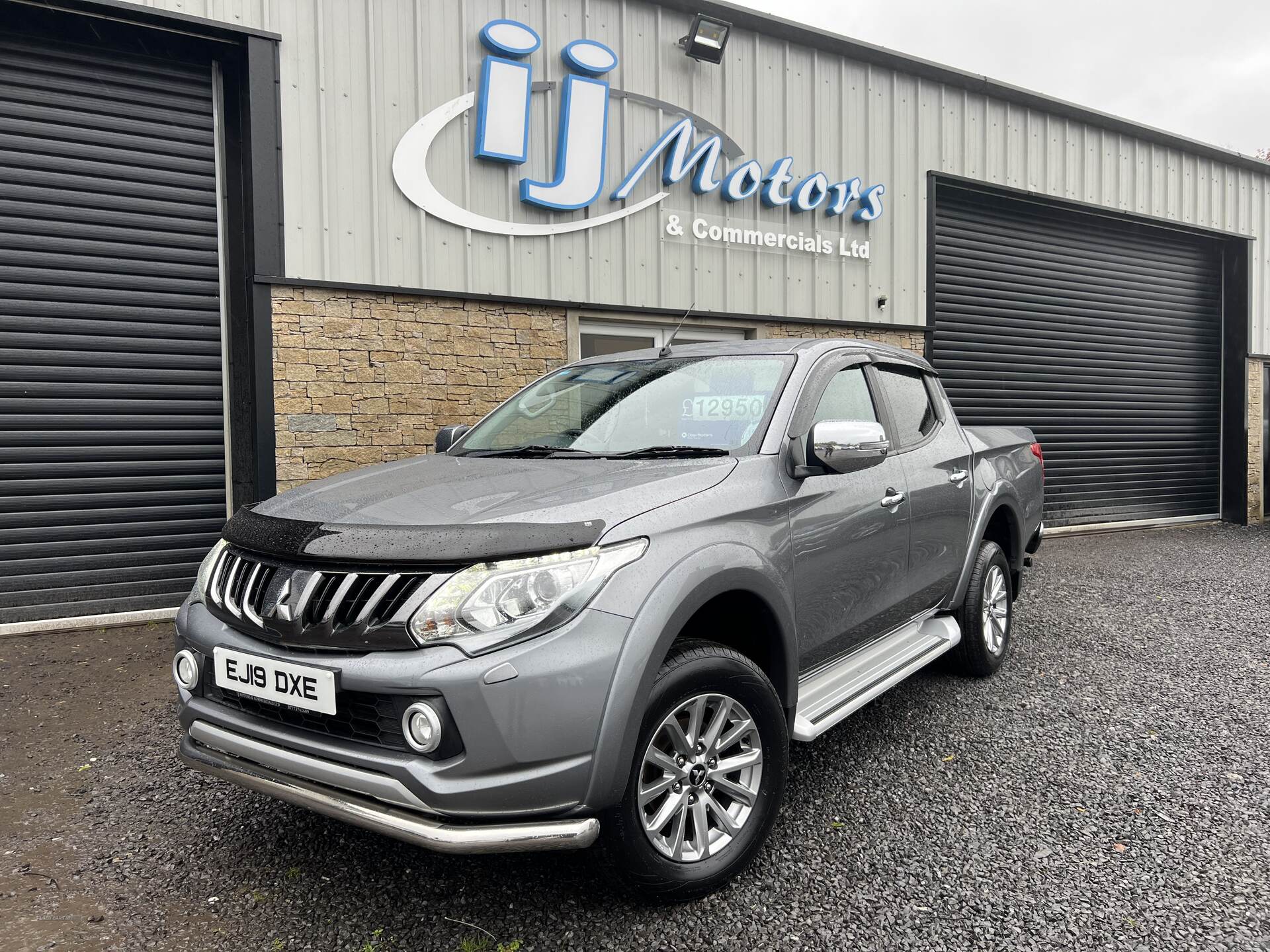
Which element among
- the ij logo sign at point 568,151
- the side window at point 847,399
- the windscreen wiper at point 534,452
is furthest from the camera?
the ij logo sign at point 568,151

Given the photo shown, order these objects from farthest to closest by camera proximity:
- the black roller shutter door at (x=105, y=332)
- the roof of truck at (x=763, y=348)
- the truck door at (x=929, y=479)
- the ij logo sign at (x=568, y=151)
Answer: the ij logo sign at (x=568, y=151) → the black roller shutter door at (x=105, y=332) → the truck door at (x=929, y=479) → the roof of truck at (x=763, y=348)

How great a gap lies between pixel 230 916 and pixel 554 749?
1225 millimetres

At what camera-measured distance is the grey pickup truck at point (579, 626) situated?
1935 mm

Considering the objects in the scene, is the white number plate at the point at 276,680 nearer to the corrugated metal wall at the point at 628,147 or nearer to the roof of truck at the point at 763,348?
the roof of truck at the point at 763,348

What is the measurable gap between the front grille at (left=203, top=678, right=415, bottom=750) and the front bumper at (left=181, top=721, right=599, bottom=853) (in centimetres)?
9

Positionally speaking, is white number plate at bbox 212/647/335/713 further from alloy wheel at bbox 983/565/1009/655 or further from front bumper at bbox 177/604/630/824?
alloy wheel at bbox 983/565/1009/655

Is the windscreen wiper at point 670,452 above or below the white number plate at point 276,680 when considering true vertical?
above

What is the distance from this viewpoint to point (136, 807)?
9.97ft

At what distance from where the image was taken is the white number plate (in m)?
2.02

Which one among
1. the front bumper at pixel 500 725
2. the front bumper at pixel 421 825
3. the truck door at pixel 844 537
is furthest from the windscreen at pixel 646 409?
the front bumper at pixel 421 825

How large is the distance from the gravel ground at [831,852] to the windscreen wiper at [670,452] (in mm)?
1290

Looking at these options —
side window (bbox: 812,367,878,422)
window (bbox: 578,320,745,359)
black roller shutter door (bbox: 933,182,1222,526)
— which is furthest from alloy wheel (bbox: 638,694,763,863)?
black roller shutter door (bbox: 933,182,1222,526)

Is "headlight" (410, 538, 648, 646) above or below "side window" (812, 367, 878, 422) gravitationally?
below

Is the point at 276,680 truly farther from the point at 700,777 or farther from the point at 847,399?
the point at 847,399
